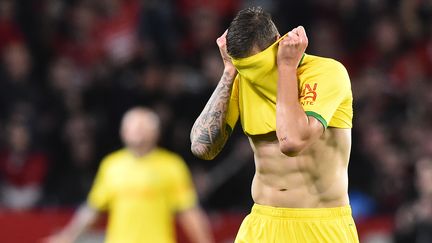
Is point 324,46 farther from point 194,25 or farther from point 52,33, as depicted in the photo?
point 52,33

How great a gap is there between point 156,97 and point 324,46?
2.17 metres

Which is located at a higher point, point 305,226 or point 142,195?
point 305,226

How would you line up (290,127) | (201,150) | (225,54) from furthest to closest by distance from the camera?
(201,150) → (225,54) → (290,127)

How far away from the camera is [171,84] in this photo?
1116 centimetres

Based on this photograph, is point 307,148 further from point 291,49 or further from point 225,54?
point 225,54

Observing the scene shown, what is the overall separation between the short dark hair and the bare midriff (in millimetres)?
445

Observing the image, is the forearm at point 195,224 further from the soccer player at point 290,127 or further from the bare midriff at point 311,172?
the bare midriff at point 311,172

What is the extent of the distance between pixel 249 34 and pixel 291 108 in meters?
0.44

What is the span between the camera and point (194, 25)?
1215cm

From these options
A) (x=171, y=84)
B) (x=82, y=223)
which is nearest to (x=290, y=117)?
(x=82, y=223)

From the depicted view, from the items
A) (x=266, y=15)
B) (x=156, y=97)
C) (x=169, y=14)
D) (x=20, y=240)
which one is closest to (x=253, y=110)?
(x=266, y=15)

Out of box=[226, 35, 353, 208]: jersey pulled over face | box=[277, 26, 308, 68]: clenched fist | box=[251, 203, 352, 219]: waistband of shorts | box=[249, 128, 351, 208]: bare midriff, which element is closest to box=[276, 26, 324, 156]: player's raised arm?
box=[277, 26, 308, 68]: clenched fist

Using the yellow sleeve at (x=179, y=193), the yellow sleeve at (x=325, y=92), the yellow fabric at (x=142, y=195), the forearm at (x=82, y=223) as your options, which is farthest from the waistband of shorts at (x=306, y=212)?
the forearm at (x=82, y=223)

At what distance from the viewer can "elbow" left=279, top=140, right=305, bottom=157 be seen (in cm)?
453
